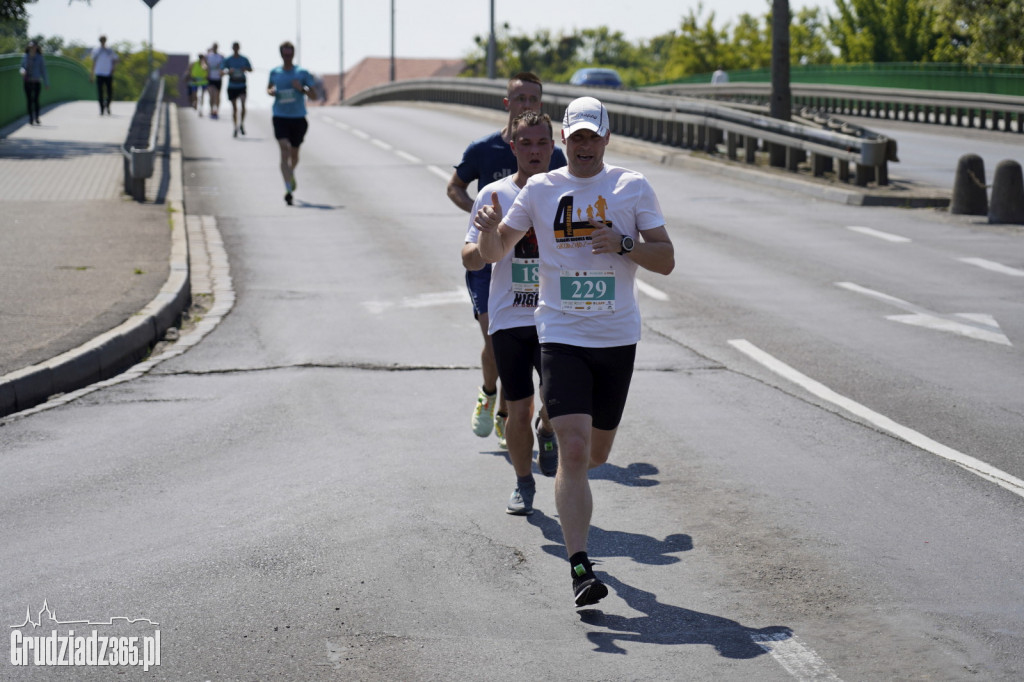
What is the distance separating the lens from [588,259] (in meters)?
5.46

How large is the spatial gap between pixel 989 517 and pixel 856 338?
4.69 meters

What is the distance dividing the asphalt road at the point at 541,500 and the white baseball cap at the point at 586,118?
184cm

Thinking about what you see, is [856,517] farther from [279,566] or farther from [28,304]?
[28,304]

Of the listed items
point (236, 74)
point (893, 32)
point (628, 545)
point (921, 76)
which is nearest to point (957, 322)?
point (628, 545)

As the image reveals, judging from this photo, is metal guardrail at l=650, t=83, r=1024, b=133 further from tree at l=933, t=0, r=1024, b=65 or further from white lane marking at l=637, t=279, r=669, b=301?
white lane marking at l=637, t=279, r=669, b=301

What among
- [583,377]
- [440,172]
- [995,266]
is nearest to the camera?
[583,377]

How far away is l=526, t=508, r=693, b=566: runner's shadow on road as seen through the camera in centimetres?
573

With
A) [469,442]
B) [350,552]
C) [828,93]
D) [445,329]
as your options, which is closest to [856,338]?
[445,329]

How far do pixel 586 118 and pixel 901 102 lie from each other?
126 ft

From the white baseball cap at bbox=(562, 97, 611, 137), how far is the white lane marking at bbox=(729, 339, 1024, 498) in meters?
3.05

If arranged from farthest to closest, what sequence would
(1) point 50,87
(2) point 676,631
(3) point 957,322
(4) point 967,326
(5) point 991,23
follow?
(5) point 991,23 → (1) point 50,87 → (3) point 957,322 → (4) point 967,326 → (2) point 676,631

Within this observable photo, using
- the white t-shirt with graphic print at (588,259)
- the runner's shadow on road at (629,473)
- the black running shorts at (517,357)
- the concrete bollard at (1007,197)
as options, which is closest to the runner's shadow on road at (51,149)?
the concrete bollard at (1007,197)

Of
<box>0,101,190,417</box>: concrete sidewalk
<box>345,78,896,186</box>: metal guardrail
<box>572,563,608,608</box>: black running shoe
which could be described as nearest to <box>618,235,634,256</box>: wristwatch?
<box>572,563,608,608</box>: black running shoe

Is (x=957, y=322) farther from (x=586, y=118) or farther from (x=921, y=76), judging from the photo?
(x=921, y=76)
